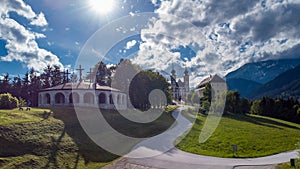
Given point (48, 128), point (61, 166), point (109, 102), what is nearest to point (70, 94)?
point (109, 102)

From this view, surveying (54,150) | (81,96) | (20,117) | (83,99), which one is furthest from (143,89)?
(54,150)

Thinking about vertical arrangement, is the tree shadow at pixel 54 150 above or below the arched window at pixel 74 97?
below

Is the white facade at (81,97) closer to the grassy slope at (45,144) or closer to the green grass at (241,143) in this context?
the grassy slope at (45,144)

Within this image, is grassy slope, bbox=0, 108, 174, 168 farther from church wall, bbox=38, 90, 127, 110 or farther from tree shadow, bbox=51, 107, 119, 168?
church wall, bbox=38, 90, 127, 110

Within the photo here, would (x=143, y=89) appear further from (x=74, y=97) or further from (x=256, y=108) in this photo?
(x=256, y=108)

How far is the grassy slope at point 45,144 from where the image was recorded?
1205 centimetres

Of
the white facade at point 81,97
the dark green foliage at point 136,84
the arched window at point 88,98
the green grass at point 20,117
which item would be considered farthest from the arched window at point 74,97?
the green grass at point 20,117

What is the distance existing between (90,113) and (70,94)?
7460 mm

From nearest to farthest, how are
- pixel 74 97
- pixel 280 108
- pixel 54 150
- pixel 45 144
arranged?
pixel 54 150 → pixel 45 144 → pixel 74 97 → pixel 280 108

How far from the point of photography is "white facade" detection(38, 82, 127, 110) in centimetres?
3092

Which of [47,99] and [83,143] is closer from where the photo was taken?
[83,143]

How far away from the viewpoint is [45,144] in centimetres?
1420

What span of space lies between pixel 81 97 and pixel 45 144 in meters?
17.1

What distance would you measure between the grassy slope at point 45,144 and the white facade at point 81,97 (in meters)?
10.5
